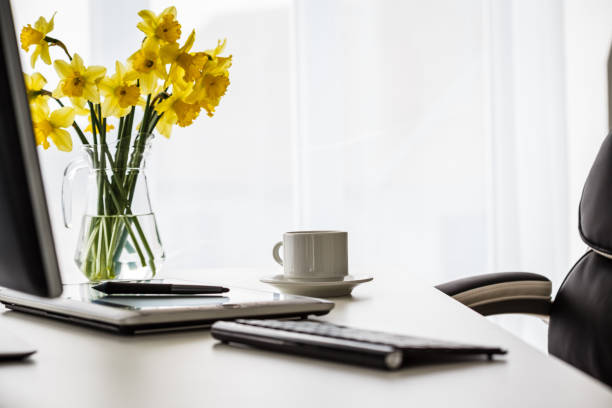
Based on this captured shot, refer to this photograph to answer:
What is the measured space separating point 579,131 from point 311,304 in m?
2.20

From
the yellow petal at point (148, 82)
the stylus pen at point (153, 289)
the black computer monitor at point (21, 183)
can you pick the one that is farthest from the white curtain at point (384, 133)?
the black computer monitor at point (21, 183)

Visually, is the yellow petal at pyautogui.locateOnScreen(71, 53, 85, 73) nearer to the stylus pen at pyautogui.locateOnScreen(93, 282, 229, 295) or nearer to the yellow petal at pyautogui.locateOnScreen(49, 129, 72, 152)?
the yellow petal at pyautogui.locateOnScreen(49, 129, 72, 152)

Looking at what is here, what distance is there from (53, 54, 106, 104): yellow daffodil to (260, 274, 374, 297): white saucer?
1.24ft

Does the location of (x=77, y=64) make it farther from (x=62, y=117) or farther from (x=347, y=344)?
(x=347, y=344)

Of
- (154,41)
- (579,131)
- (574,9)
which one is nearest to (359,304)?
(154,41)

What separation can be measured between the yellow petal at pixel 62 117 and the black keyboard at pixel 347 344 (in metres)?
0.54

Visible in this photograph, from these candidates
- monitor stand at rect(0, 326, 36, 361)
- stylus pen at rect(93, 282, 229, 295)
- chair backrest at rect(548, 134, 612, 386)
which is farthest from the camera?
chair backrest at rect(548, 134, 612, 386)

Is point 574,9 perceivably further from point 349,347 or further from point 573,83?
point 349,347

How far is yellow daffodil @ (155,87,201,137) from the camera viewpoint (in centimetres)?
100

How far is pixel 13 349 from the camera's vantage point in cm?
→ 55

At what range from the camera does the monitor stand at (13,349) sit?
1.78 feet

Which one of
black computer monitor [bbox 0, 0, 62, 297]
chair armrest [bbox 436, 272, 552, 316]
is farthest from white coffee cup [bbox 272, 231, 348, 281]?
black computer monitor [bbox 0, 0, 62, 297]

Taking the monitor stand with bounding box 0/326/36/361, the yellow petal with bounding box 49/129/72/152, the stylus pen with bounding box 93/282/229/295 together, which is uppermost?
the yellow petal with bounding box 49/129/72/152

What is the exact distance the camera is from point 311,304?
29.2 inches
